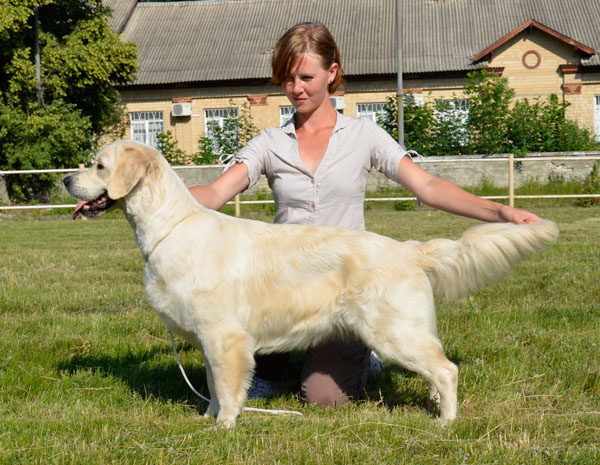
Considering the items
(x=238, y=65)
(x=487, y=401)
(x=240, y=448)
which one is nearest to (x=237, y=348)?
(x=240, y=448)

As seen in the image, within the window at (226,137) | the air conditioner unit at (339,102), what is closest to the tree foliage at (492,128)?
the air conditioner unit at (339,102)

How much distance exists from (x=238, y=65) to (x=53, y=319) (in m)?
25.7

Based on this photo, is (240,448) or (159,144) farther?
(159,144)

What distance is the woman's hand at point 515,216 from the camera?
3734 millimetres

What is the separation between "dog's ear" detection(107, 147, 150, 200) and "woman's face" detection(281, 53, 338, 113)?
1.26 metres

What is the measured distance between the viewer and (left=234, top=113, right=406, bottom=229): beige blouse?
A: 4.36 metres

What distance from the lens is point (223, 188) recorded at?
4359mm

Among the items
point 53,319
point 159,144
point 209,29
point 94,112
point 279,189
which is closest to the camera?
point 279,189

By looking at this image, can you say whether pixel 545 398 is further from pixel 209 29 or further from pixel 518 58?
pixel 209 29

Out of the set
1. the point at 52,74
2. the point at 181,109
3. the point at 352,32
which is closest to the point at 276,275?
the point at 52,74

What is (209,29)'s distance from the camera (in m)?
32.6

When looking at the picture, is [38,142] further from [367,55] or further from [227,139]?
[367,55]

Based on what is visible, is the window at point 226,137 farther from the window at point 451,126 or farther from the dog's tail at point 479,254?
the dog's tail at point 479,254

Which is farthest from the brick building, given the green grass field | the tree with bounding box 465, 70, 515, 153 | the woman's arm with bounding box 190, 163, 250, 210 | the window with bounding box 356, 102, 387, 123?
the woman's arm with bounding box 190, 163, 250, 210
